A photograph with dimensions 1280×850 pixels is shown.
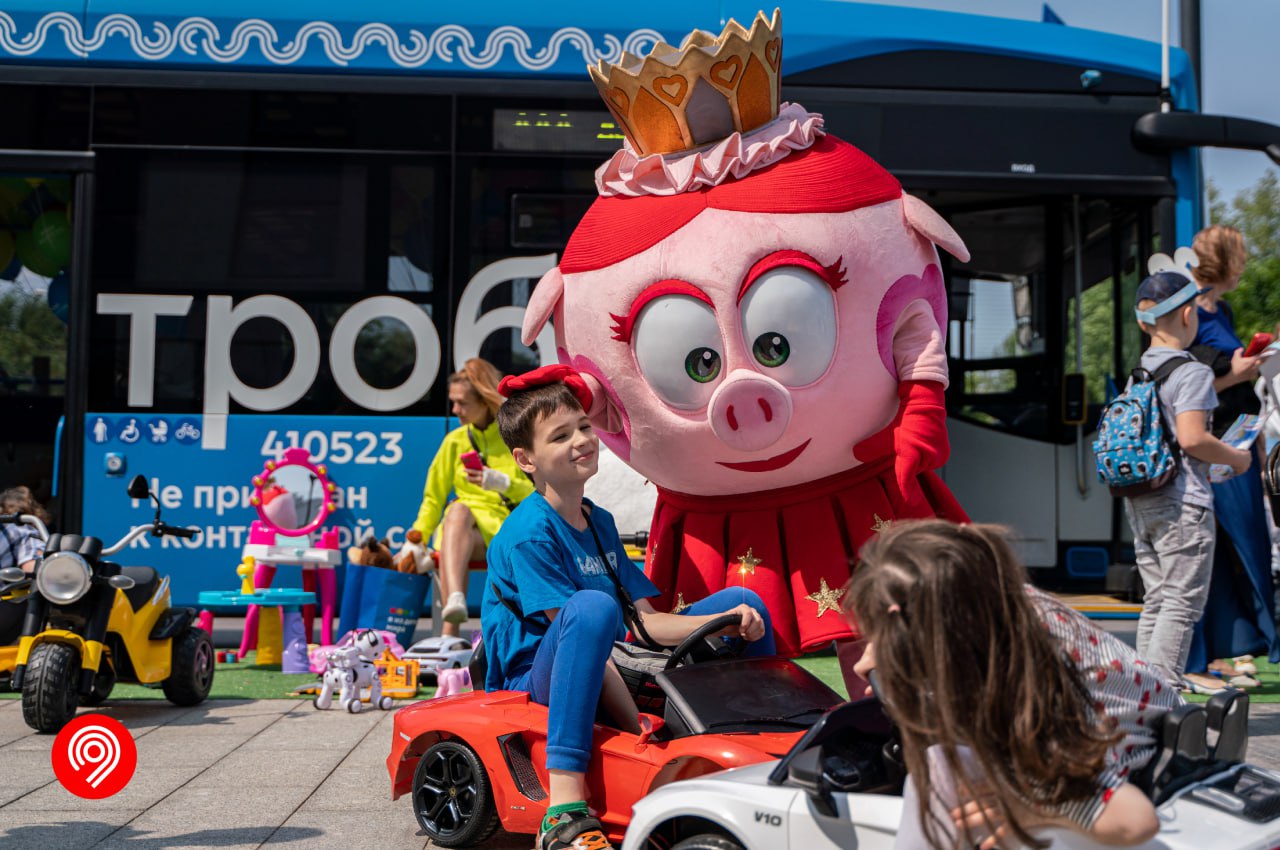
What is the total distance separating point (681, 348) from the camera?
3.91 metres

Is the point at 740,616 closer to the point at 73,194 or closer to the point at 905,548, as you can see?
the point at 905,548

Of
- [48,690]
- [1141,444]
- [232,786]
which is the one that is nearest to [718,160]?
[1141,444]

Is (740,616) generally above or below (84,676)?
above

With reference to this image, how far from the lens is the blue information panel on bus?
25.2ft

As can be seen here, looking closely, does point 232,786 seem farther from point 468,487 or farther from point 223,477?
point 223,477

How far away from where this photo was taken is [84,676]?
17.4ft

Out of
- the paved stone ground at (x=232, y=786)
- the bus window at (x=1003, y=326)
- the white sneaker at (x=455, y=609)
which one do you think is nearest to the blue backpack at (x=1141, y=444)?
the paved stone ground at (x=232, y=786)

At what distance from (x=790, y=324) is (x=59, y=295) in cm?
588

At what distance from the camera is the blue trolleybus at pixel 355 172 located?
305 inches

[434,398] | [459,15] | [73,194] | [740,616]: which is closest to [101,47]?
[73,194]

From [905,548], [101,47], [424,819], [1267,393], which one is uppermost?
[101,47]

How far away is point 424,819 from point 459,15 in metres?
5.52

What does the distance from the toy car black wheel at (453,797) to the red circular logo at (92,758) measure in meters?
0.95

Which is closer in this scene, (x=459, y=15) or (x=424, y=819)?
(x=424, y=819)
